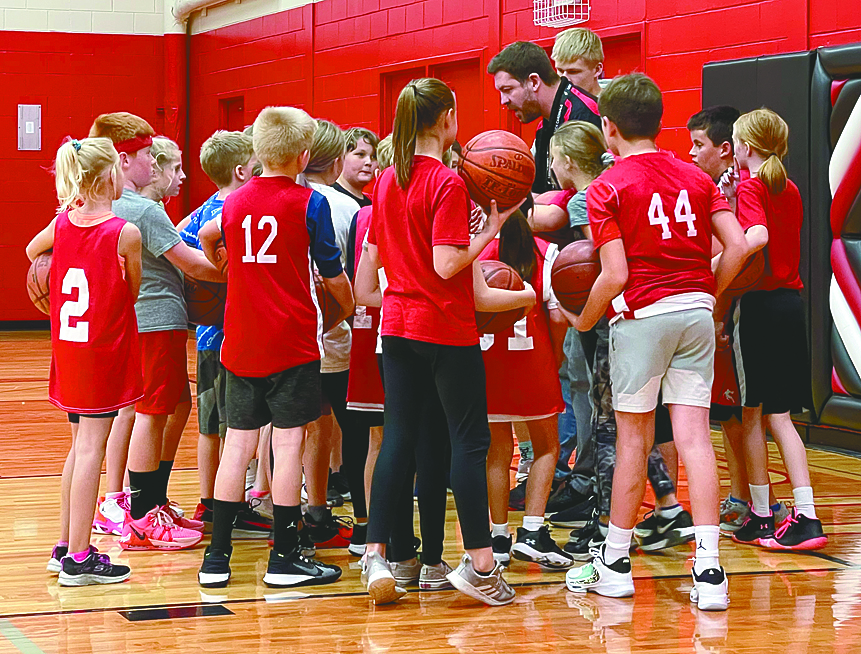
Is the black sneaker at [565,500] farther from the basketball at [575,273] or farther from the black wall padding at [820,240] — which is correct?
the black wall padding at [820,240]

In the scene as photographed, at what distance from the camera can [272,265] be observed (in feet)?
11.2

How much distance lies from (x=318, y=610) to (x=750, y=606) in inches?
48.7

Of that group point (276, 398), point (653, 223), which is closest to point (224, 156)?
point (276, 398)

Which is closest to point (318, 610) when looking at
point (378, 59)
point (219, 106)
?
point (378, 59)

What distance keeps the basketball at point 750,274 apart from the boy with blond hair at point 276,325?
135 cm

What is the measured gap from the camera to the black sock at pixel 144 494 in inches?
159

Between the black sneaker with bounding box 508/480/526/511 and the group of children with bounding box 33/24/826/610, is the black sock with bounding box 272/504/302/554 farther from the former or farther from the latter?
the black sneaker with bounding box 508/480/526/511

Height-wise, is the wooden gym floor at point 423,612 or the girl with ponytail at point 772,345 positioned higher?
the girl with ponytail at point 772,345

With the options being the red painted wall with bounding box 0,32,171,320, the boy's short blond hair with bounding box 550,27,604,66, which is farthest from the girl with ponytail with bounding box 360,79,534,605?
the red painted wall with bounding box 0,32,171,320

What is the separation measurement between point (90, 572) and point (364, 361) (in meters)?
1.09

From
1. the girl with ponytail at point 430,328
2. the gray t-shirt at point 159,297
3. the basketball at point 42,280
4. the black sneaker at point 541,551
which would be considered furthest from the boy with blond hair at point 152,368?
the black sneaker at point 541,551

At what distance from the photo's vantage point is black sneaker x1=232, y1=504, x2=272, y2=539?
13.5ft

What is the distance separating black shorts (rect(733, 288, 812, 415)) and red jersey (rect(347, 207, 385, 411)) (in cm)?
128

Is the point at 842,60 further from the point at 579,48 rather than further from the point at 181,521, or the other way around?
the point at 181,521
